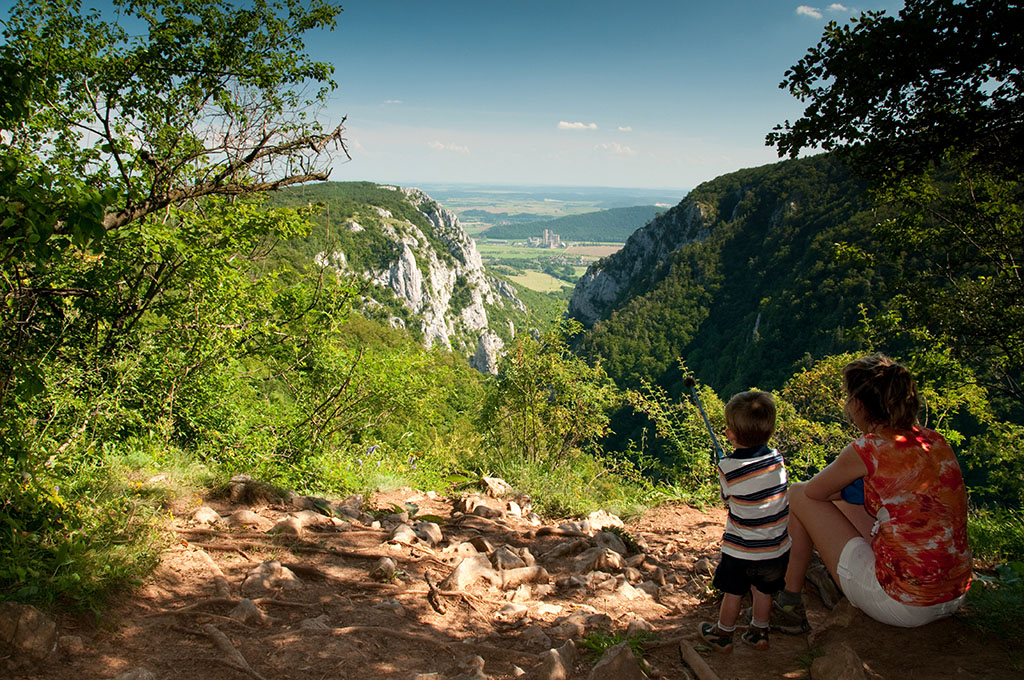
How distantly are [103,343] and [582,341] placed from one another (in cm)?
6980

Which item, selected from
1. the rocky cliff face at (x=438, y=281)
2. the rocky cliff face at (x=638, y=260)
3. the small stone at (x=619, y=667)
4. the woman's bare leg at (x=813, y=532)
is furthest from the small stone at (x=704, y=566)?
the rocky cliff face at (x=638, y=260)

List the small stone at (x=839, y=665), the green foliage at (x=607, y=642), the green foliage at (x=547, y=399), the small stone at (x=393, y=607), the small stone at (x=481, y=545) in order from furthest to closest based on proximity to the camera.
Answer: the green foliage at (x=547, y=399)
the small stone at (x=481, y=545)
the small stone at (x=393, y=607)
the green foliage at (x=607, y=642)
the small stone at (x=839, y=665)

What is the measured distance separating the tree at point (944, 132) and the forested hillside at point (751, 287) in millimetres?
34287

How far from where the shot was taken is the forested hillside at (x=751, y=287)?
4897cm

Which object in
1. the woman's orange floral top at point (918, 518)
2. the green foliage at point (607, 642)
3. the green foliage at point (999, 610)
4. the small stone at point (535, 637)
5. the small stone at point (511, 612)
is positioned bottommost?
the small stone at point (511, 612)

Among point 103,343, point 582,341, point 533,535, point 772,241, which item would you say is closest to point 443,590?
point 533,535

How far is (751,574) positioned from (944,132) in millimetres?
4518

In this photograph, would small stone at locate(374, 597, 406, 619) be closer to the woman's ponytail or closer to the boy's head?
the boy's head

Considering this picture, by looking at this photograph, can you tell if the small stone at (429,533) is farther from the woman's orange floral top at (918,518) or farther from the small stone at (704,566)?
the woman's orange floral top at (918,518)

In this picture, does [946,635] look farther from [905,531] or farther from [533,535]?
[533,535]

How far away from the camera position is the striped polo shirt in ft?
9.60

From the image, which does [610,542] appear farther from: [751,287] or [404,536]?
[751,287]

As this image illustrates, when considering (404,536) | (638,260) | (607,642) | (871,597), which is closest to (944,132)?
(871,597)

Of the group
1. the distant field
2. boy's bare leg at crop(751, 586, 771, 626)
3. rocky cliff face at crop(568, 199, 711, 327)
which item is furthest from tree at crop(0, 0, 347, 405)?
the distant field
